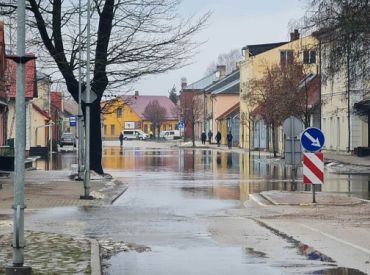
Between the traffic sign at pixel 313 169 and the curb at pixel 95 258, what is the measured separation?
9297 millimetres

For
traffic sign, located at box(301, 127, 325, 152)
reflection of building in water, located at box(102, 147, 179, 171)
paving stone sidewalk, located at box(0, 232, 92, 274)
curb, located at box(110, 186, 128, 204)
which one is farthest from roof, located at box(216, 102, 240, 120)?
paving stone sidewalk, located at box(0, 232, 92, 274)

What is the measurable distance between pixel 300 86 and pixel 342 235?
38300mm

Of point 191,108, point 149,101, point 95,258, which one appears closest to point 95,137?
point 95,258

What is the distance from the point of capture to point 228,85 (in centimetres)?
10450

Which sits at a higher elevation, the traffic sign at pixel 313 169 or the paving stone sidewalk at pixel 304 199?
the traffic sign at pixel 313 169

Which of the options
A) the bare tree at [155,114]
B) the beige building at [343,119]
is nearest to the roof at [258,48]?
the beige building at [343,119]

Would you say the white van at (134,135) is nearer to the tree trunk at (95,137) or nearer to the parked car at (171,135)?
the parked car at (171,135)

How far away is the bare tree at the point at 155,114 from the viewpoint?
5906 inches

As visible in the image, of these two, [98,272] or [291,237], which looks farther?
[291,237]

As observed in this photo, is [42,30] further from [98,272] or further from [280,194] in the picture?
[98,272]

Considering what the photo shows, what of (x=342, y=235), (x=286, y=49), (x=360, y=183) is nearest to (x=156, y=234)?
(x=342, y=235)

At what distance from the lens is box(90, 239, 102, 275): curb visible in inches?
371

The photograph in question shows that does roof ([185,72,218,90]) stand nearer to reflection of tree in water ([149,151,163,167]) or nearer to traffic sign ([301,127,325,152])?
reflection of tree in water ([149,151,163,167])

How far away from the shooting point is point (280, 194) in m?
23.1
